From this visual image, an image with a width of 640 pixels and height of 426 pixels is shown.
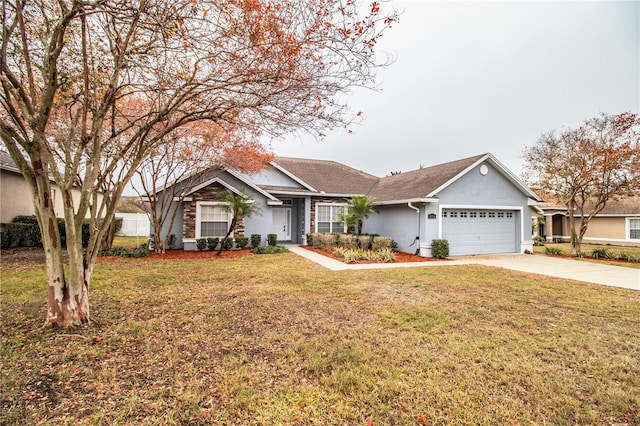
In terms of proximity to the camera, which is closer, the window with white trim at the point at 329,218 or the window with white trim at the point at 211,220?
the window with white trim at the point at 211,220

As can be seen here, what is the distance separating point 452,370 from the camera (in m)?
3.54

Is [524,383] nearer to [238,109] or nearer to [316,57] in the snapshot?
[316,57]

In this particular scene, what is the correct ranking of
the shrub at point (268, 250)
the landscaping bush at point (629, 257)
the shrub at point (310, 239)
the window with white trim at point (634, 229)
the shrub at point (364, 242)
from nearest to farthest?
1. the landscaping bush at point (629, 257)
2. the shrub at point (268, 250)
3. the shrub at point (364, 242)
4. the shrub at point (310, 239)
5. the window with white trim at point (634, 229)

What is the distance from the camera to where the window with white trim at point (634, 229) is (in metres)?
20.3

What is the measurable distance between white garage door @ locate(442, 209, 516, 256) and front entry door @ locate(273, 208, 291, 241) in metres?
9.13

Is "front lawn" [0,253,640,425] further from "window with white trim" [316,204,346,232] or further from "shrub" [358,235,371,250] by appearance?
"window with white trim" [316,204,346,232]

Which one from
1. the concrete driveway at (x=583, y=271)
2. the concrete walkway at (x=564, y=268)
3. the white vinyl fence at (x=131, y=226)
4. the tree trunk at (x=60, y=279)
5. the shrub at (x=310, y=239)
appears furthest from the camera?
the white vinyl fence at (x=131, y=226)

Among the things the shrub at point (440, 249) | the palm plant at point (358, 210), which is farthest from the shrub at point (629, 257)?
the palm plant at point (358, 210)

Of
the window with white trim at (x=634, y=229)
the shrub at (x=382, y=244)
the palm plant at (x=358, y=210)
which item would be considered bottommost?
the shrub at (x=382, y=244)

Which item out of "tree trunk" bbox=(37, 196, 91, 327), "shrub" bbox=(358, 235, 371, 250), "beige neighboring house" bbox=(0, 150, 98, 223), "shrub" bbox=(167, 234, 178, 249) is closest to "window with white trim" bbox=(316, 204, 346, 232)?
"shrub" bbox=(358, 235, 371, 250)

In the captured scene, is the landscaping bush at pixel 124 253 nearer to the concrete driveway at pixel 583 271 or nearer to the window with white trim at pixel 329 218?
the window with white trim at pixel 329 218

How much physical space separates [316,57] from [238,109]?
1.85m

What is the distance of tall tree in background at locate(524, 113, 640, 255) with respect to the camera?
13250 mm

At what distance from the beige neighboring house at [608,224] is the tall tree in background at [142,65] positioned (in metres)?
19.8
